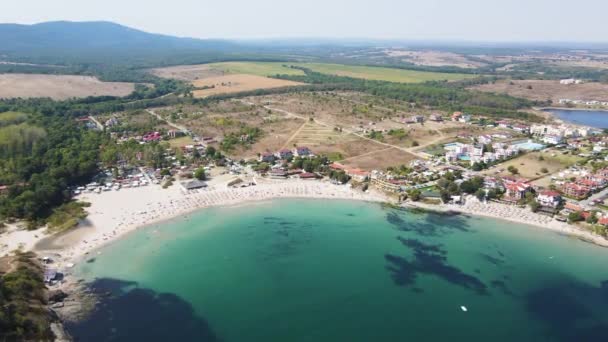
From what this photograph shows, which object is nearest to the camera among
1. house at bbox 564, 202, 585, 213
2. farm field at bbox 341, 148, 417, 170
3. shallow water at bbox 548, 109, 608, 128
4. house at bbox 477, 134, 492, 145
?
house at bbox 564, 202, 585, 213

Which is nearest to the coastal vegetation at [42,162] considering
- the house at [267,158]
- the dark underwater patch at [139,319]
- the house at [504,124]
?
the dark underwater patch at [139,319]

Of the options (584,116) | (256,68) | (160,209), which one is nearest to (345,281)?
(160,209)

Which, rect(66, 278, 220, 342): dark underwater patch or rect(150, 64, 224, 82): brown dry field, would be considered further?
rect(150, 64, 224, 82): brown dry field

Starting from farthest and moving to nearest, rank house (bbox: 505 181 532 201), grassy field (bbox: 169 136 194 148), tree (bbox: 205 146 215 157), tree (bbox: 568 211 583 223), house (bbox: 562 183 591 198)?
A: grassy field (bbox: 169 136 194 148), tree (bbox: 205 146 215 157), house (bbox: 562 183 591 198), house (bbox: 505 181 532 201), tree (bbox: 568 211 583 223)

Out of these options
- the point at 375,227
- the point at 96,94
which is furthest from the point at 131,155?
the point at 96,94

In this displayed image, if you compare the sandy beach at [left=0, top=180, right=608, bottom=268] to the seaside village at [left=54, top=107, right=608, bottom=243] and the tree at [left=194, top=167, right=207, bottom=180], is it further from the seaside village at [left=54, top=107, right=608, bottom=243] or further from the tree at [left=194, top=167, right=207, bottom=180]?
the tree at [left=194, top=167, right=207, bottom=180]

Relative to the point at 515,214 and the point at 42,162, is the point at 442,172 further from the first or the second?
the point at 42,162

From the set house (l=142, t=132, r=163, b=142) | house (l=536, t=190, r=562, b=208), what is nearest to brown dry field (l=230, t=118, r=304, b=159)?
house (l=142, t=132, r=163, b=142)
